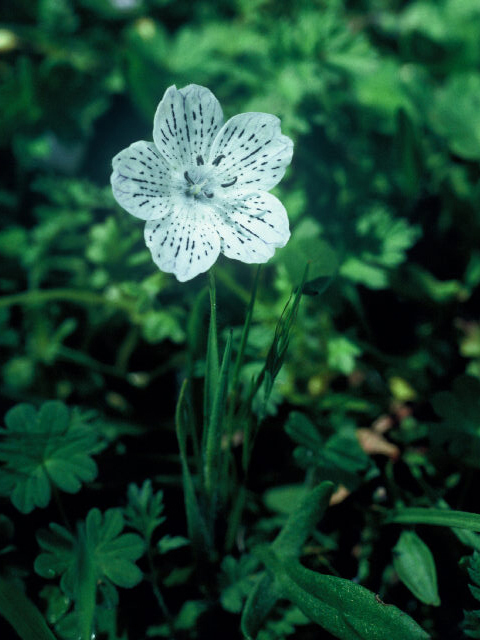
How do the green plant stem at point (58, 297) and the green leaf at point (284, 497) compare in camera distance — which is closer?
the green leaf at point (284, 497)

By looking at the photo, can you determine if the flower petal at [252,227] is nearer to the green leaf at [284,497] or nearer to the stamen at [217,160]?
the stamen at [217,160]

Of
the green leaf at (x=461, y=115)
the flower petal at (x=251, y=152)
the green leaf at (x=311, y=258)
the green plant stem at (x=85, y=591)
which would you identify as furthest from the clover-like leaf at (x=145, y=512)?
the green leaf at (x=461, y=115)

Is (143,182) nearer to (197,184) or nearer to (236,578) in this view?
(197,184)

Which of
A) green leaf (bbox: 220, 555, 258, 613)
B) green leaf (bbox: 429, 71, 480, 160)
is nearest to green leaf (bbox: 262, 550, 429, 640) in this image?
green leaf (bbox: 220, 555, 258, 613)

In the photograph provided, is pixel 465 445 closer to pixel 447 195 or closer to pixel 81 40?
pixel 447 195

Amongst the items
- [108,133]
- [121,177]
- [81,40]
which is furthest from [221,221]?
[81,40]

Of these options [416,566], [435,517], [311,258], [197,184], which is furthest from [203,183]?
[416,566]
